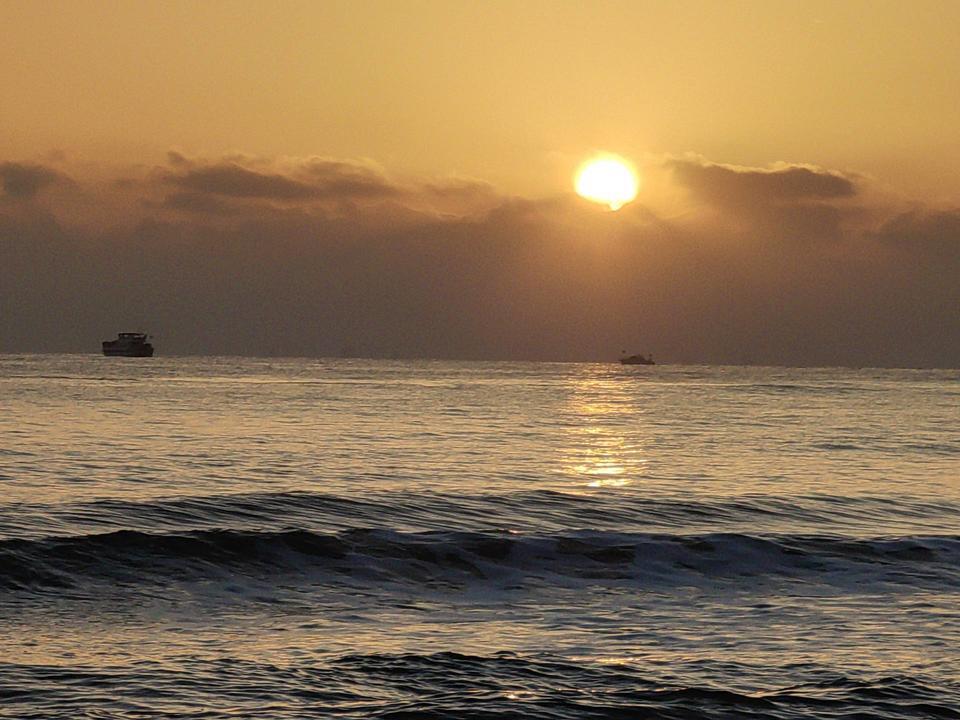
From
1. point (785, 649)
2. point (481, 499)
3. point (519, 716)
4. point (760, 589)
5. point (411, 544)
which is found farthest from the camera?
point (481, 499)

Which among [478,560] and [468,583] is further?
[478,560]

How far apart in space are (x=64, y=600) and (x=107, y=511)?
10639 mm

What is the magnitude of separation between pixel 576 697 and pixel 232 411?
72.3 metres

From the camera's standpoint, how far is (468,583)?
77.2 feet

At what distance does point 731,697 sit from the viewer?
14258 millimetres

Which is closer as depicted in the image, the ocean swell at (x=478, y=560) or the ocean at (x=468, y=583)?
the ocean at (x=468, y=583)

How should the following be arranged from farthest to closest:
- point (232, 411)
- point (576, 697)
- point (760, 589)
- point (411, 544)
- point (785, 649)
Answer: point (232, 411) < point (411, 544) < point (760, 589) < point (785, 649) < point (576, 697)

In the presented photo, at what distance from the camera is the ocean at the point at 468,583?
567 inches

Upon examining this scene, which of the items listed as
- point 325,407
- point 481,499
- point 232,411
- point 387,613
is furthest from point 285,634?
point 325,407

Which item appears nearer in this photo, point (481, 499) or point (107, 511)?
point (107, 511)

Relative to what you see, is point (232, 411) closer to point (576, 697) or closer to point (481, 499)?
point (481, 499)

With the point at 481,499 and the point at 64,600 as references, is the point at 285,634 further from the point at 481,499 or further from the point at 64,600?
the point at 481,499

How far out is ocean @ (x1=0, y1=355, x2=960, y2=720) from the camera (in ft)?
47.2

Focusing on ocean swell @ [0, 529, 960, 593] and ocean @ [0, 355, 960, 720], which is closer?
ocean @ [0, 355, 960, 720]
